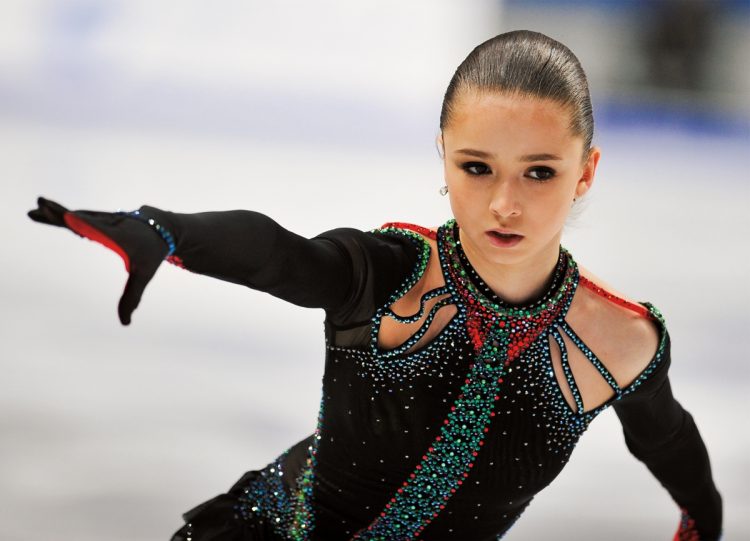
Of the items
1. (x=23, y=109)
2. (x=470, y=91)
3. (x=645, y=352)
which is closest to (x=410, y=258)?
(x=470, y=91)

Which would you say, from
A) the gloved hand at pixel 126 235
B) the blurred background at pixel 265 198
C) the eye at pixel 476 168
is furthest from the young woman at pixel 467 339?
the blurred background at pixel 265 198

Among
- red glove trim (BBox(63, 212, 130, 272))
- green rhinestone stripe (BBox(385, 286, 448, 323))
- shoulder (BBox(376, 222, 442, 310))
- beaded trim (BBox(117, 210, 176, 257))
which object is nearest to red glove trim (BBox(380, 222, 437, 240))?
shoulder (BBox(376, 222, 442, 310))

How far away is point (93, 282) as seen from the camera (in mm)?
4355

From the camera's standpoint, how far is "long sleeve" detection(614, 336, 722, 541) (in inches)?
89.1

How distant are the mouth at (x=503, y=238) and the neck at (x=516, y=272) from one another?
0.33 feet

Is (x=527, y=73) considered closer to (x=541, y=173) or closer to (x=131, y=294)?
(x=541, y=173)

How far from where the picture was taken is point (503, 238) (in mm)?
1810

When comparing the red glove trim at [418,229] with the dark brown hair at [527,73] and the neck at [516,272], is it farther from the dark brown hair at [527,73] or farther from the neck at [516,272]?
the dark brown hair at [527,73]

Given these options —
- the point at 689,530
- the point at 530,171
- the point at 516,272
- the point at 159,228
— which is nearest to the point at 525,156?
the point at 530,171

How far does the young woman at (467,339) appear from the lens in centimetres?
174

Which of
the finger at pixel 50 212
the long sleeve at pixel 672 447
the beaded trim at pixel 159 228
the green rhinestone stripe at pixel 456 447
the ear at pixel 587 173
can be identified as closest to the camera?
the finger at pixel 50 212

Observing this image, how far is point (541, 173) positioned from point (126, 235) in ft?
2.49

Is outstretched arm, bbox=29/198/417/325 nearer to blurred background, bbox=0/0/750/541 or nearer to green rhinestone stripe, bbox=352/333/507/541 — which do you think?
green rhinestone stripe, bbox=352/333/507/541

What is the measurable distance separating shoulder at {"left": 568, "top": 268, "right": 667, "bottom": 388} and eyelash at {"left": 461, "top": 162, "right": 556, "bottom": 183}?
1.22 ft
